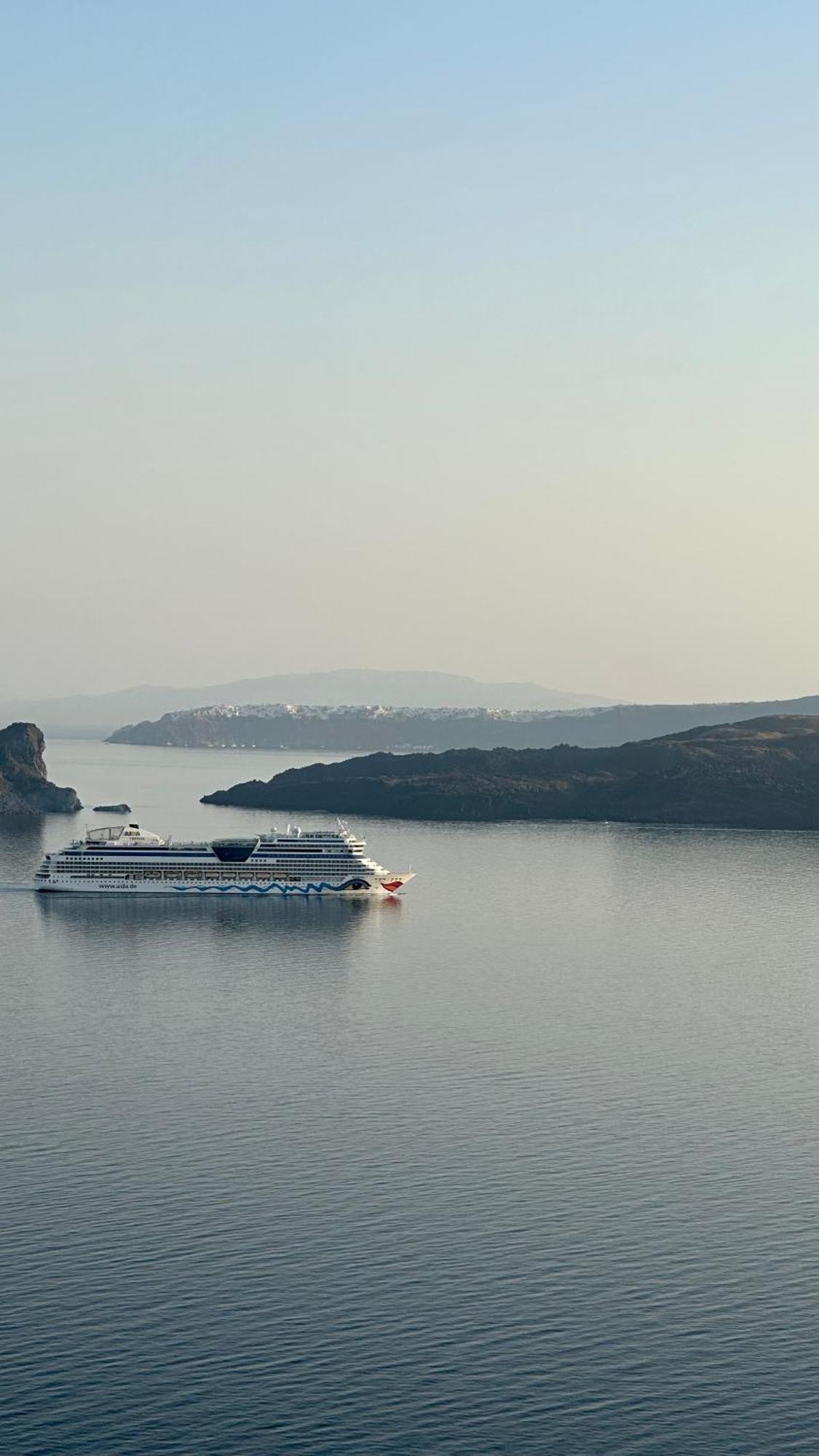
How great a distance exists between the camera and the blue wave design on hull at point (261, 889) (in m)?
137

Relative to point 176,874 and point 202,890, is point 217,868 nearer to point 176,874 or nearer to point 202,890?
point 202,890

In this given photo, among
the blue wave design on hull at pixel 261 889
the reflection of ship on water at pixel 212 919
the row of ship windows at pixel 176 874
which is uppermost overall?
the row of ship windows at pixel 176 874

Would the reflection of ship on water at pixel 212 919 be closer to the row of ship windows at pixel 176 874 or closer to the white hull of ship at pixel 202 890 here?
the white hull of ship at pixel 202 890

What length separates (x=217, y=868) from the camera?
138 meters

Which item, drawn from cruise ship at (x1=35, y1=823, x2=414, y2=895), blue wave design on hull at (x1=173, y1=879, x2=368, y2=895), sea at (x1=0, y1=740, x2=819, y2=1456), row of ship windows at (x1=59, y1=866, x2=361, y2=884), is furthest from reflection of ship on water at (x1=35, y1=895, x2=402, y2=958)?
sea at (x1=0, y1=740, x2=819, y2=1456)

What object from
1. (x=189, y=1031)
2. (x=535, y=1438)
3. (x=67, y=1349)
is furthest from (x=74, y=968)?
(x=535, y=1438)

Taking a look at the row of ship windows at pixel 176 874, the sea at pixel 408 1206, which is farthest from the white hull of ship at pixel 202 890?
the sea at pixel 408 1206

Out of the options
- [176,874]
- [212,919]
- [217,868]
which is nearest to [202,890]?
[217,868]

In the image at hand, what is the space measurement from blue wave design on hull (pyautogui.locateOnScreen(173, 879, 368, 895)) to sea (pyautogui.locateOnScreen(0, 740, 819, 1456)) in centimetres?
3351

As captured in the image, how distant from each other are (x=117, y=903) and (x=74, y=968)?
3413cm

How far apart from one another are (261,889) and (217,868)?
4.38 m

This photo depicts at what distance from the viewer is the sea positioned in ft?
128

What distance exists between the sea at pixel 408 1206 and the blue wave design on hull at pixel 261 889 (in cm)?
3351

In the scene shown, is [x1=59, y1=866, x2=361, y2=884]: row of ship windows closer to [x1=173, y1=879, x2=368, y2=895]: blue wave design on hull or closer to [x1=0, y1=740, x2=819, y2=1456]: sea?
[x1=173, y1=879, x2=368, y2=895]: blue wave design on hull
